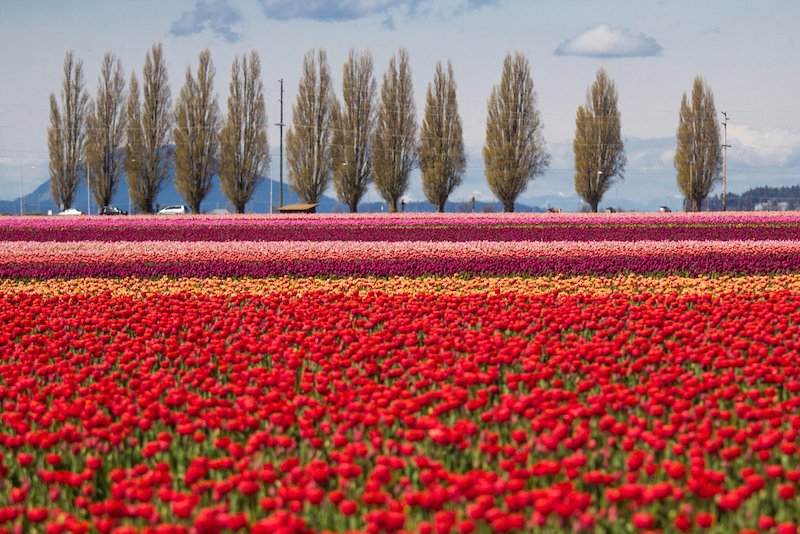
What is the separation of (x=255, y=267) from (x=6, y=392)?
23.2ft

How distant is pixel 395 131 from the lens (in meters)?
46.2

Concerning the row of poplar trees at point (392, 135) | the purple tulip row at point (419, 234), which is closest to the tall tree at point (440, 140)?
the row of poplar trees at point (392, 135)

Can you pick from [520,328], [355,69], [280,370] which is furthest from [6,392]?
[355,69]

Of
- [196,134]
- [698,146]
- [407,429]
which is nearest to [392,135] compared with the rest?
[196,134]

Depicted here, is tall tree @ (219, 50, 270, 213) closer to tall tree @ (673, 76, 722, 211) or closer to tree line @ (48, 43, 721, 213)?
tree line @ (48, 43, 721, 213)

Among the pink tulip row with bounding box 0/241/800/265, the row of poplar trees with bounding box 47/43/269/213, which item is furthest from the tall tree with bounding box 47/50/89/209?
the pink tulip row with bounding box 0/241/800/265

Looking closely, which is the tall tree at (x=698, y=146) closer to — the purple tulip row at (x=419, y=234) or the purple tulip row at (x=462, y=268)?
the purple tulip row at (x=419, y=234)

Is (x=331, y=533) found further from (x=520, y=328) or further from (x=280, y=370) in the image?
(x=520, y=328)

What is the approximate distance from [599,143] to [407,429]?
4873 centimetres

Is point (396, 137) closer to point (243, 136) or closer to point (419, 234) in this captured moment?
point (243, 136)

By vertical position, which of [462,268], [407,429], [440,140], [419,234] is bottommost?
[407,429]

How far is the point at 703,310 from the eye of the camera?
6.94 m

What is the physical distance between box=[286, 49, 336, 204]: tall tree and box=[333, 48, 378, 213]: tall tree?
587mm

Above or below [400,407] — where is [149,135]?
above
